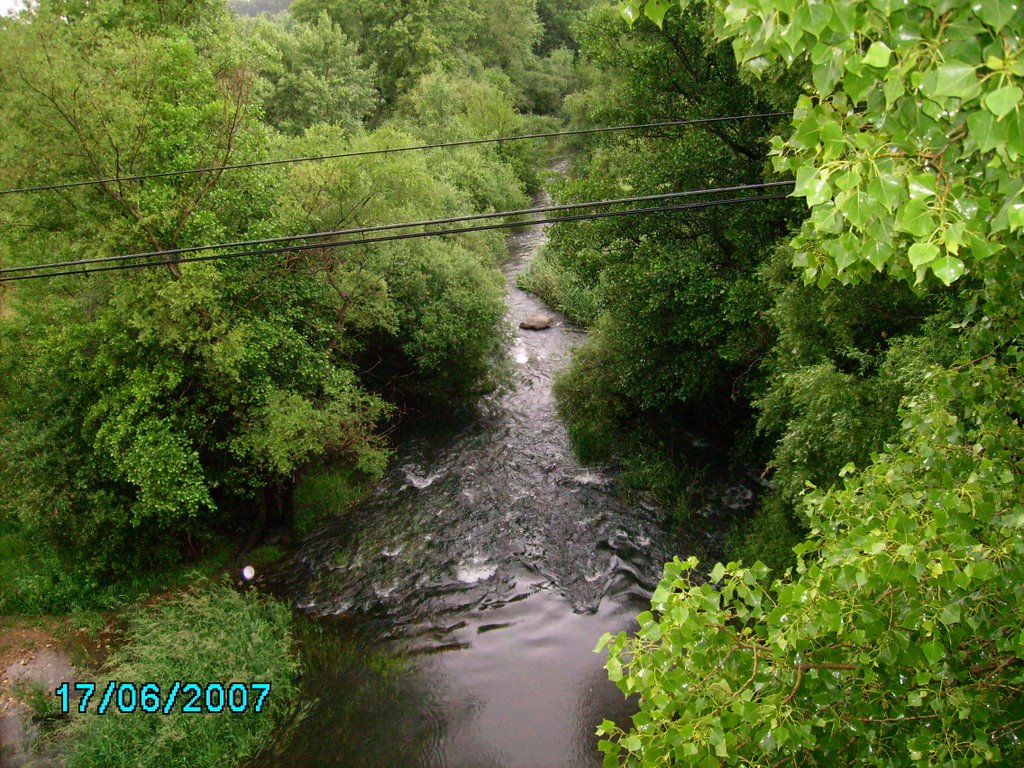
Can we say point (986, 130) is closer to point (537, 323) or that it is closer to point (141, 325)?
point (141, 325)

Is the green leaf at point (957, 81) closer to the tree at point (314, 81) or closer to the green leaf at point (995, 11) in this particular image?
the green leaf at point (995, 11)

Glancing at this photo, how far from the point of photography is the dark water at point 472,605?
902 cm

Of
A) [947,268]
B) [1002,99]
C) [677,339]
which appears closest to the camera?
[1002,99]

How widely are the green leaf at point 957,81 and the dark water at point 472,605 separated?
886cm

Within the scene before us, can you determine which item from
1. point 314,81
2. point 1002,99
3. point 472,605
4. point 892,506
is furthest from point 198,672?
point 314,81

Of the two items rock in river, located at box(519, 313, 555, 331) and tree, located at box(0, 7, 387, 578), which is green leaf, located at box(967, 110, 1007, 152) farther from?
rock in river, located at box(519, 313, 555, 331)

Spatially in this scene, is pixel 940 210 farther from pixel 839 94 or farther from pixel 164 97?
pixel 164 97

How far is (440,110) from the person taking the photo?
32312 millimetres

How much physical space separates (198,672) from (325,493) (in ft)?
17.7

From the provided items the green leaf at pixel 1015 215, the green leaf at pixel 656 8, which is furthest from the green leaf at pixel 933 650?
the green leaf at pixel 656 8

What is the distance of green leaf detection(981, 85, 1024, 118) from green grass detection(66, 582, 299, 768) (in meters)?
9.95

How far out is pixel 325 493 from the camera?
1456 centimetres

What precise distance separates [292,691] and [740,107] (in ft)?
41.8

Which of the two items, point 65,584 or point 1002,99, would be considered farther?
point 65,584
